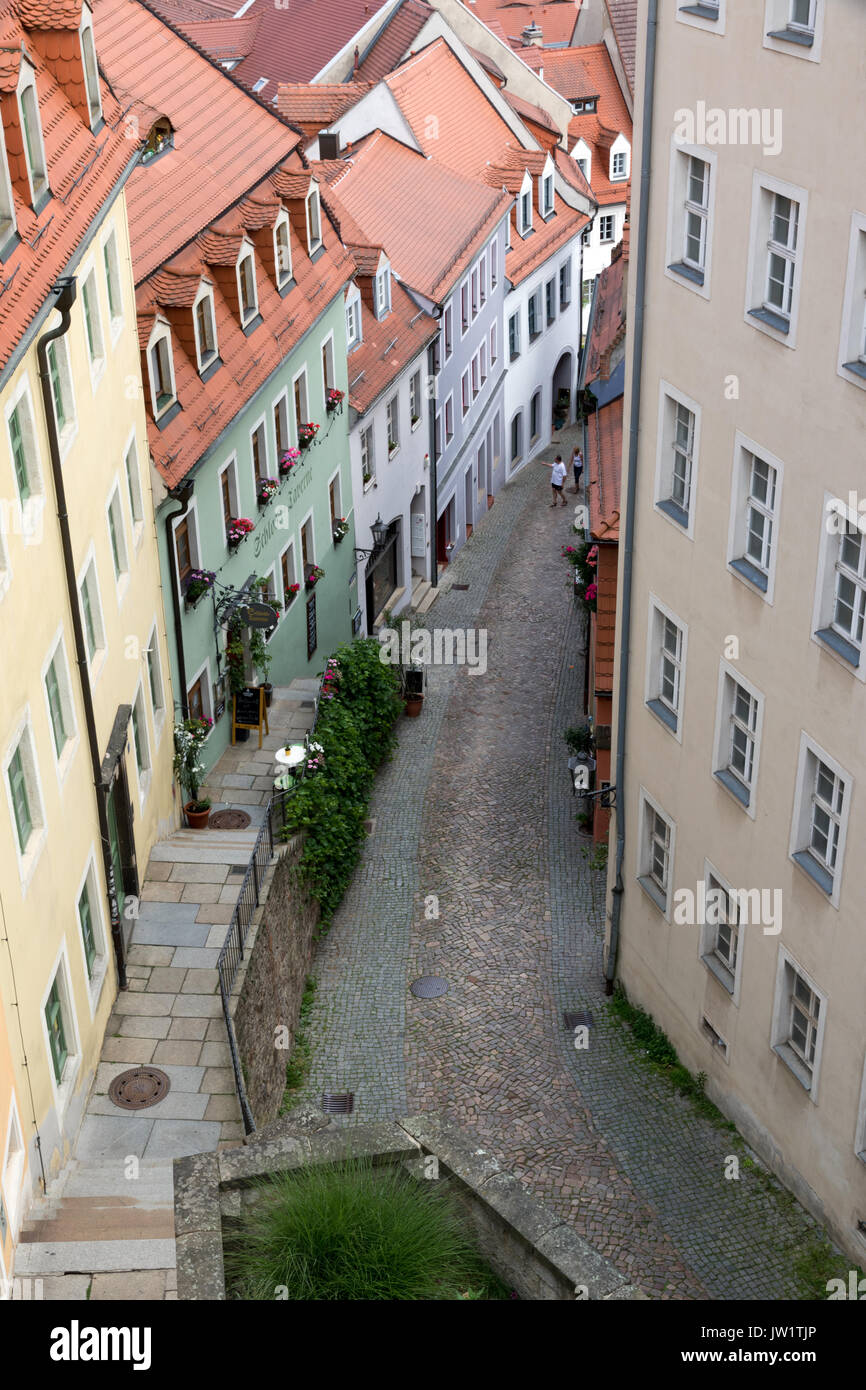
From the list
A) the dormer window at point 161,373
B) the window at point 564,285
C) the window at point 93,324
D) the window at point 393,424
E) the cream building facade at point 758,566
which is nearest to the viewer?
the cream building facade at point 758,566

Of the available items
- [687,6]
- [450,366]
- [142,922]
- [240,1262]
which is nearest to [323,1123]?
[240,1262]

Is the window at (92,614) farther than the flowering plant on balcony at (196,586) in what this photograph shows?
No

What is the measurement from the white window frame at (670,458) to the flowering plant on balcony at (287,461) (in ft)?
34.7

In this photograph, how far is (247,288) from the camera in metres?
27.6

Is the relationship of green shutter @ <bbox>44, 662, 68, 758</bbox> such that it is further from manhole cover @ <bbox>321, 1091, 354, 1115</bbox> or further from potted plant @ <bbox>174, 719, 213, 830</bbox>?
manhole cover @ <bbox>321, 1091, 354, 1115</bbox>

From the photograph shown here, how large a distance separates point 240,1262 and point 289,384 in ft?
65.4

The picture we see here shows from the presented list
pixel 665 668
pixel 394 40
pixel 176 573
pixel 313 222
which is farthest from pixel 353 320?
pixel 394 40

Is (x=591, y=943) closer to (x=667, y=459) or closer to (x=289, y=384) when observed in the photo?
(x=667, y=459)

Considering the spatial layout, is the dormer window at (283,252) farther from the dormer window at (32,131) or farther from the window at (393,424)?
the dormer window at (32,131)

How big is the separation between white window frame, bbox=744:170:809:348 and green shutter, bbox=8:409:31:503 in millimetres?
7901

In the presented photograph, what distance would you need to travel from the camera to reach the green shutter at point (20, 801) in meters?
15.6

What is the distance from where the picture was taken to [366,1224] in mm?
12031

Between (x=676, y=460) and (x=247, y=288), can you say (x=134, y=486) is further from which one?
(x=676, y=460)

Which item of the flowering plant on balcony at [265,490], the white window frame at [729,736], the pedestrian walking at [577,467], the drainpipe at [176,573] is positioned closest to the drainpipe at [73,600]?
the drainpipe at [176,573]
